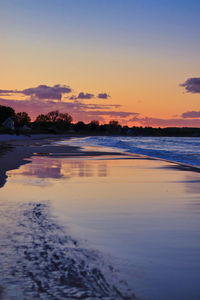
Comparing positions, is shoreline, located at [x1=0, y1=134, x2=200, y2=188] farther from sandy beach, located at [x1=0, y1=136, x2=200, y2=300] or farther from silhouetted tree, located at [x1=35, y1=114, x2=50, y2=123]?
silhouetted tree, located at [x1=35, y1=114, x2=50, y2=123]

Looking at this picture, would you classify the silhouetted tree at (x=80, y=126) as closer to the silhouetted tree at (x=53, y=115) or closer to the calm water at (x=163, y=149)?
the silhouetted tree at (x=53, y=115)

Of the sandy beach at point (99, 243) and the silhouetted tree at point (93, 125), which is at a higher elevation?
the silhouetted tree at point (93, 125)

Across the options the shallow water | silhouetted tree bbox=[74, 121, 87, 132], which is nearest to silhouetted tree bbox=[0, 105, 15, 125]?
silhouetted tree bbox=[74, 121, 87, 132]

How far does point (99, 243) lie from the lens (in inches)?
177

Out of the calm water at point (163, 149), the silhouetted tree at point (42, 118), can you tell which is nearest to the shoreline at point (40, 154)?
the calm water at point (163, 149)

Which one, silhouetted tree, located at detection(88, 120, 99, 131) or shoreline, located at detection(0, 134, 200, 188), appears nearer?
shoreline, located at detection(0, 134, 200, 188)

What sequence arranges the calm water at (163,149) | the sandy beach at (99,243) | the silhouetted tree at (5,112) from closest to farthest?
the sandy beach at (99,243) < the calm water at (163,149) < the silhouetted tree at (5,112)

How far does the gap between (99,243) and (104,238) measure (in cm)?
24

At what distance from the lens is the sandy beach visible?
316 centimetres

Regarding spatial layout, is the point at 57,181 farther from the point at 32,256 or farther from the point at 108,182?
the point at 32,256

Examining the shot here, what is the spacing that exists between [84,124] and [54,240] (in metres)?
185

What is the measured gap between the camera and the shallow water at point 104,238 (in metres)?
3.22

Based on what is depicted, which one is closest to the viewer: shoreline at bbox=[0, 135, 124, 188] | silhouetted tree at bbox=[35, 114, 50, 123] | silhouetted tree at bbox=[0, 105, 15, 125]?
shoreline at bbox=[0, 135, 124, 188]

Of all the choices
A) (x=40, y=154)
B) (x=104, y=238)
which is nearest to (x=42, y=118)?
(x=40, y=154)
